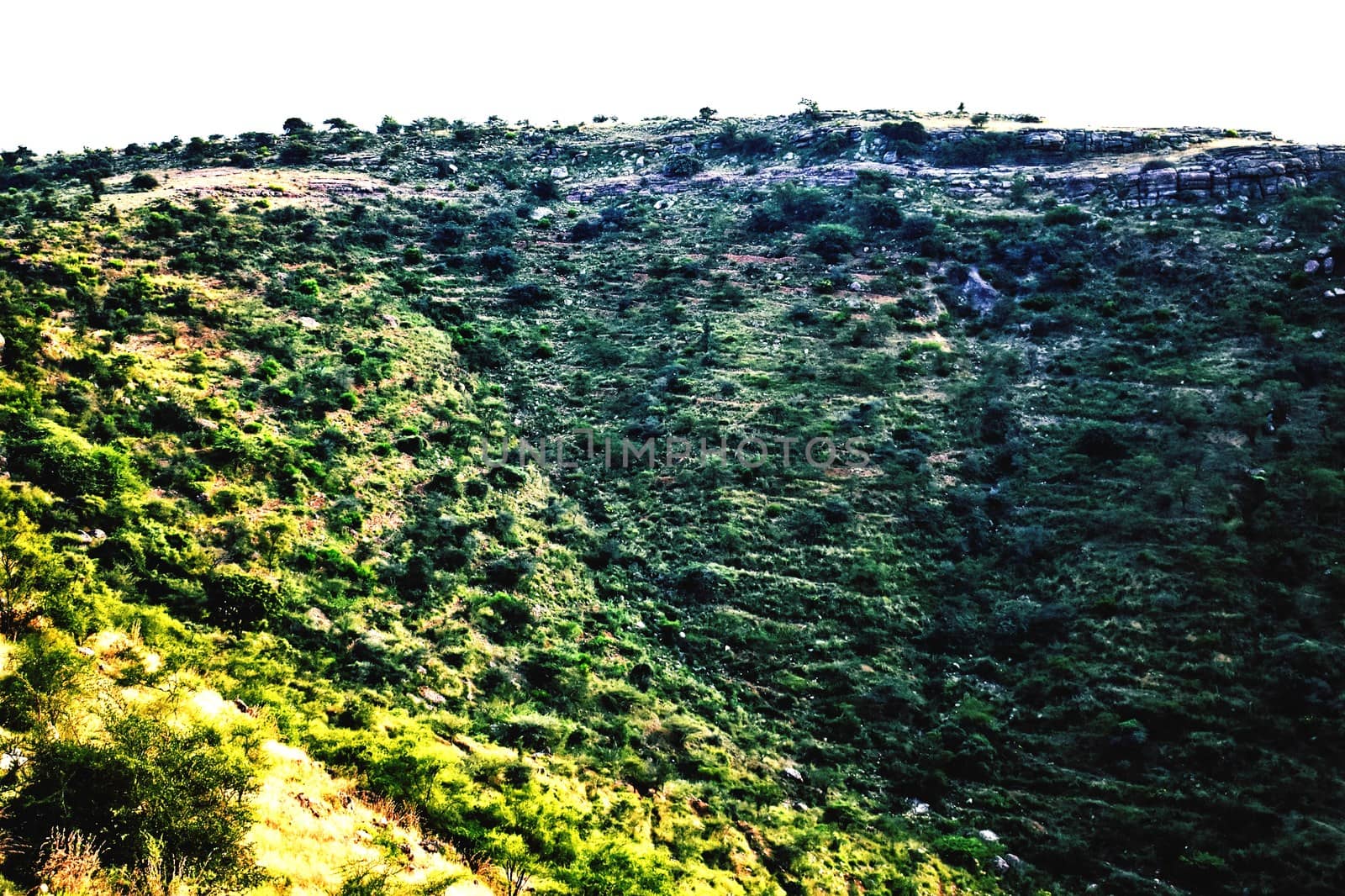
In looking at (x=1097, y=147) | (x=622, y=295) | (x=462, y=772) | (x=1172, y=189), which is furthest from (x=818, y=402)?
(x=1097, y=147)

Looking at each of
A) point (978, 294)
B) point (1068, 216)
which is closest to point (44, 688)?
point (978, 294)

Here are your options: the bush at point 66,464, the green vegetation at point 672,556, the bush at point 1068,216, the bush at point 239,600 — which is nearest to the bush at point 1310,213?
the green vegetation at point 672,556

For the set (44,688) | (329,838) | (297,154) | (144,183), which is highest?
(297,154)

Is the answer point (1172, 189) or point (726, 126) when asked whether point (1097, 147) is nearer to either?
point (1172, 189)

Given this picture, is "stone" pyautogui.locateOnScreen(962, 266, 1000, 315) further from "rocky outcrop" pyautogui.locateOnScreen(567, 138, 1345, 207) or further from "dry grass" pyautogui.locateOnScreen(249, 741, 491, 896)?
"dry grass" pyautogui.locateOnScreen(249, 741, 491, 896)

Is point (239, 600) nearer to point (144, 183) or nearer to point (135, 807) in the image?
point (135, 807)

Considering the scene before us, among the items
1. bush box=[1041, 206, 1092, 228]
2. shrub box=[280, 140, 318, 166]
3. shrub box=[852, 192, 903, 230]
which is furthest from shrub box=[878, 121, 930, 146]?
shrub box=[280, 140, 318, 166]

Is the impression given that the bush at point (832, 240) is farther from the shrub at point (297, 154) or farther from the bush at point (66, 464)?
the shrub at point (297, 154)

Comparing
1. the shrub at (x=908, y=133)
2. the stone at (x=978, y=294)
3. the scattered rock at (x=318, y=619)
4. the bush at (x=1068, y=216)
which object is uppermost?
the shrub at (x=908, y=133)
